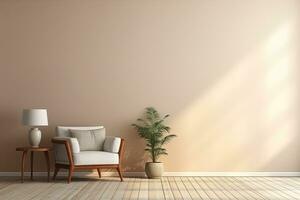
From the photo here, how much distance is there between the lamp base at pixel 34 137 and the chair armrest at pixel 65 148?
28 cm

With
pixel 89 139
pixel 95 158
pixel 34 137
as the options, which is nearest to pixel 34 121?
pixel 34 137

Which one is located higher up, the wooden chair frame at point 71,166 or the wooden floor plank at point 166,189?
the wooden chair frame at point 71,166

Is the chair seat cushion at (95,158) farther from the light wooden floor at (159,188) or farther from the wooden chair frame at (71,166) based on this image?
the light wooden floor at (159,188)

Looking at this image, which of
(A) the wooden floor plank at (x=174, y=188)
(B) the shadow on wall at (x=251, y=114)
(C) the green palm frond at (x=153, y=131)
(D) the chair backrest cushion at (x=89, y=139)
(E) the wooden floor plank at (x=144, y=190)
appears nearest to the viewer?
(E) the wooden floor plank at (x=144, y=190)

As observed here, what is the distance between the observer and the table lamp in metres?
8.84

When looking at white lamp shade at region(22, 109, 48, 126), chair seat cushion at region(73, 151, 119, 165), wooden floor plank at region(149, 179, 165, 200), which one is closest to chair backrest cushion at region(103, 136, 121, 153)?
chair seat cushion at region(73, 151, 119, 165)

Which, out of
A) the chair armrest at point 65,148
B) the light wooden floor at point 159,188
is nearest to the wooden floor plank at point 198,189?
the light wooden floor at point 159,188

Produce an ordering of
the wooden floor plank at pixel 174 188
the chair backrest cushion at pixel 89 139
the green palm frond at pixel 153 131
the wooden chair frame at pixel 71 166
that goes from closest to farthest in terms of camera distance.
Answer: the wooden floor plank at pixel 174 188
the wooden chair frame at pixel 71 166
the chair backrest cushion at pixel 89 139
the green palm frond at pixel 153 131

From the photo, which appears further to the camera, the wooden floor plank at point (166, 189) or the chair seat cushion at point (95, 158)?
the chair seat cushion at point (95, 158)

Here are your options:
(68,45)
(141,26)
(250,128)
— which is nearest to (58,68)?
(68,45)

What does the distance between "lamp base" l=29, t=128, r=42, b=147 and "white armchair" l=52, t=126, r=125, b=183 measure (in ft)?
0.96

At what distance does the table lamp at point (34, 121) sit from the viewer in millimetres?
8844

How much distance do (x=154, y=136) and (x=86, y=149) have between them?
3.96ft

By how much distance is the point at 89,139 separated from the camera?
9039 millimetres
